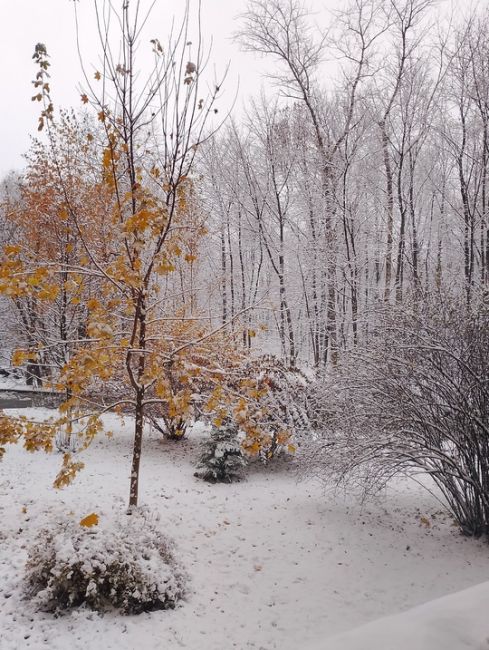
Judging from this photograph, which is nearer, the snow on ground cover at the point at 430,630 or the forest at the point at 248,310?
the snow on ground cover at the point at 430,630

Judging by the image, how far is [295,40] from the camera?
13.4 m

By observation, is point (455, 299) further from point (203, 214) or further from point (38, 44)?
point (203, 214)

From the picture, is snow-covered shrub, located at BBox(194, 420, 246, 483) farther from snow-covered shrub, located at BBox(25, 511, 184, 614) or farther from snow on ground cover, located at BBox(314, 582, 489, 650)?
snow on ground cover, located at BBox(314, 582, 489, 650)

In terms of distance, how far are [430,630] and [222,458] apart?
22.1 ft

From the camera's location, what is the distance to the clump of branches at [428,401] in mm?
4953

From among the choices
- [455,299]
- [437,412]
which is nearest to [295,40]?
[455,299]

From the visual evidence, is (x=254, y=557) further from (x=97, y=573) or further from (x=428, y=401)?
(x=428, y=401)

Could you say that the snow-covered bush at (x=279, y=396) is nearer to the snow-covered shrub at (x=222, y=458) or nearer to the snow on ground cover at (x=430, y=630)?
the snow-covered shrub at (x=222, y=458)

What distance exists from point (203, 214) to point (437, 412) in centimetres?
1273

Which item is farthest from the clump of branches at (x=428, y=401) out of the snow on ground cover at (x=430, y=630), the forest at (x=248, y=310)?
the snow on ground cover at (x=430, y=630)

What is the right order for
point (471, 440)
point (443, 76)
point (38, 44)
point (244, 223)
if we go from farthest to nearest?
point (244, 223), point (443, 76), point (471, 440), point (38, 44)

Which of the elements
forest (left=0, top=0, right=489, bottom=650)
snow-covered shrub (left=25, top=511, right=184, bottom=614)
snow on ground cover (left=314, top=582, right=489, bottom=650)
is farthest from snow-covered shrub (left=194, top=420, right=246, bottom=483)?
snow on ground cover (left=314, top=582, right=489, bottom=650)

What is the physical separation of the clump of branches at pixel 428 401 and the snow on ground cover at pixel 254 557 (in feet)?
2.79

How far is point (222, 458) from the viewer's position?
788cm
